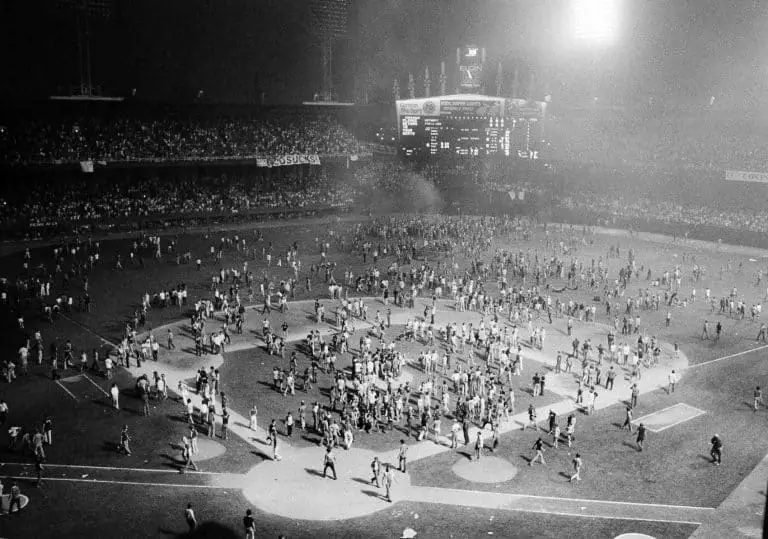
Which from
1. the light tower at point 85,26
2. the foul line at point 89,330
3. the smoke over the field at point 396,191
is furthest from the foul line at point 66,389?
the smoke over the field at point 396,191

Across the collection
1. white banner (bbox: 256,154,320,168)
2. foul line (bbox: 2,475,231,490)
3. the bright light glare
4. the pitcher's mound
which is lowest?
the pitcher's mound

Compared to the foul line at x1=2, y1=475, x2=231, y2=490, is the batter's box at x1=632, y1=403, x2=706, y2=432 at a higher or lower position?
lower

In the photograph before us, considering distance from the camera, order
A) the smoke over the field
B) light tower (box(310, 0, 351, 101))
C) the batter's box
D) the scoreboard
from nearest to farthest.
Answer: the batter's box
light tower (box(310, 0, 351, 101))
the smoke over the field
the scoreboard

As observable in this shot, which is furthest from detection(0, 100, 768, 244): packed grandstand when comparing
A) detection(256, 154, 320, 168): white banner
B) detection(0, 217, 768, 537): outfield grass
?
detection(0, 217, 768, 537): outfield grass

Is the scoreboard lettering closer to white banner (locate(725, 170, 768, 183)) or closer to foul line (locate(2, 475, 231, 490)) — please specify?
white banner (locate(725, 170, 768, 183))

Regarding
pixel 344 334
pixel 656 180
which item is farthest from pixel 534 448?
pixel 656 180

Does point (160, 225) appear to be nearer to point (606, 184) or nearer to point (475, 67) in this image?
point (475, 67)

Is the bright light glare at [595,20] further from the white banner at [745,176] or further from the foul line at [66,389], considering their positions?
the foul line at [66,389]
